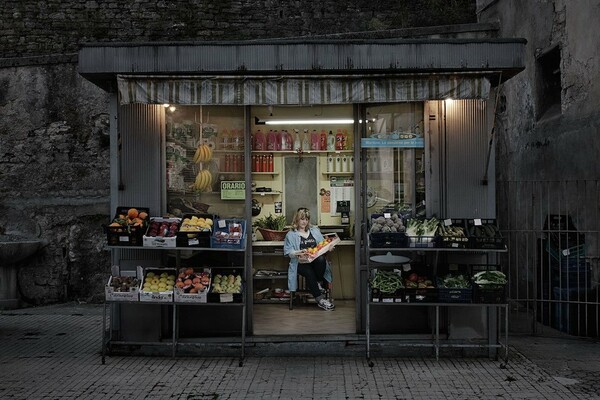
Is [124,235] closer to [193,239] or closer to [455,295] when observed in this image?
[193,239]

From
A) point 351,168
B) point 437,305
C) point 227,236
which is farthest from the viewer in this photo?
point 351,168

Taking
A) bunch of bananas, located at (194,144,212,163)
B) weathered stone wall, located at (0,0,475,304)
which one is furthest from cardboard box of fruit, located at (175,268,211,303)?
weathered stone wall, located at (0,0,475,304)

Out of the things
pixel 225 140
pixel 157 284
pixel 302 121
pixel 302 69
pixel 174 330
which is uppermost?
pixel 302 69

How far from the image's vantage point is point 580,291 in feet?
30.8

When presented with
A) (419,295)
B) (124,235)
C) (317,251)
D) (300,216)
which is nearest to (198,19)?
(300,216)

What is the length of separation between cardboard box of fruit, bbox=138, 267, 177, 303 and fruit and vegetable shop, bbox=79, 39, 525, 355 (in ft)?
0.06

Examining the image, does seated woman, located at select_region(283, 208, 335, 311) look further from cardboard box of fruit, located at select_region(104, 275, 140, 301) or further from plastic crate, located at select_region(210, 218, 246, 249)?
cardboard box of fruit, located at select_region(104, 275, 140, 301)

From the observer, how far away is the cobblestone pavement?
6.59 meters

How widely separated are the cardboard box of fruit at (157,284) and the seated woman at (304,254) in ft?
6.79

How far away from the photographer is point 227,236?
25.1ft

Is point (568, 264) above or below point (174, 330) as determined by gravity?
above

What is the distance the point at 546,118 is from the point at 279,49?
583 centimetres

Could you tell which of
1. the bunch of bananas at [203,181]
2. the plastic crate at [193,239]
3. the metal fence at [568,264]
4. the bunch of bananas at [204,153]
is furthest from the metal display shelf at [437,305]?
the bunch of bananas at [204,153]

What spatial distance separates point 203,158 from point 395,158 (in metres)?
2.53
